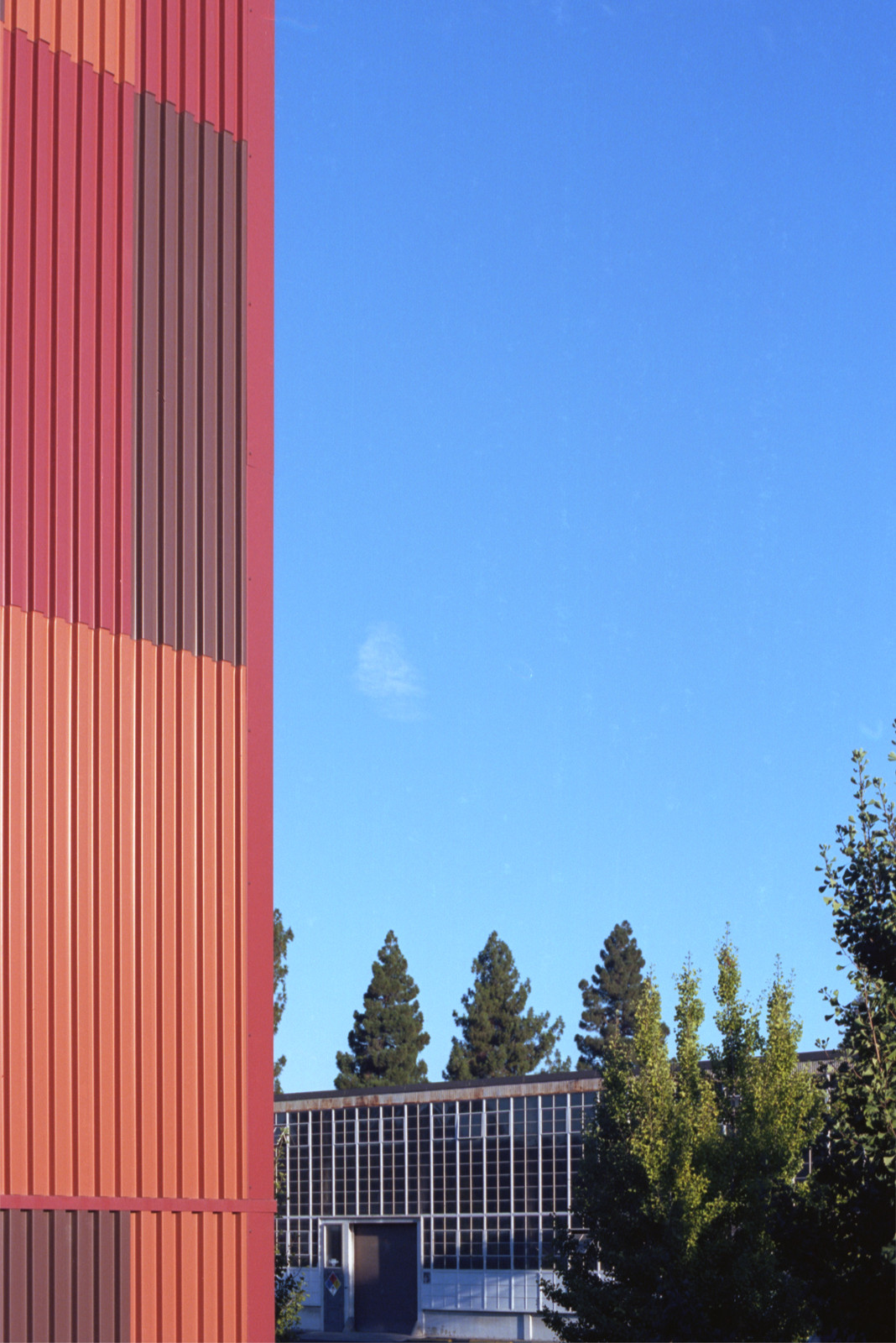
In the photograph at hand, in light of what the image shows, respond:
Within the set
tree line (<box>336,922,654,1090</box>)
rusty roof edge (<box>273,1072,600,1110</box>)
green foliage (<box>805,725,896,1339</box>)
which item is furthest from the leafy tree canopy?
tree line (<box>336,922,654,1090</box>)

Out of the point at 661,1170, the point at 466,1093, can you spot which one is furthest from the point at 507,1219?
the point at 661,1170

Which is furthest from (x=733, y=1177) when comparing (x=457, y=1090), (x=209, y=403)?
(x=457, y=1090)

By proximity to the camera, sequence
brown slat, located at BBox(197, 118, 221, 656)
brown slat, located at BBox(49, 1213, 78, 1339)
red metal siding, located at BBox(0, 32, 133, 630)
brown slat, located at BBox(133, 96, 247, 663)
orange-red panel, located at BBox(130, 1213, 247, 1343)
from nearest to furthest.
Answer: brown slat, located at BBox(49, 1213, 78, 1339) < orange-red panel, located at BBox(130, 1213, 247, 1343) < red metal siding, located at BBox(0, 32, 133, 630) < brown slat, located at BBox(133, 96, 247, 663) < brown slat, located at BBox(197, 118, 221, 656)

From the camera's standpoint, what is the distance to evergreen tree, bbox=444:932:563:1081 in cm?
9769

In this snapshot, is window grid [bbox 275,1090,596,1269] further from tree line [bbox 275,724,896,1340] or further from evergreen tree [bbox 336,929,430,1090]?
evergreen tree [bbox 336,929,430,1090]

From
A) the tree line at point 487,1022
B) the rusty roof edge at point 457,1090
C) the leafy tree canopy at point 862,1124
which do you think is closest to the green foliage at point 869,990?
the leafy tree canopy at point 862,1124

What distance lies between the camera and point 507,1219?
49.2 metres

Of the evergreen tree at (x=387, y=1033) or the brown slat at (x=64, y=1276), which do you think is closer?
the brown slat at (x=64, y=1276)

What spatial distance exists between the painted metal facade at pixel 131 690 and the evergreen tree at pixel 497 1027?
8439cm

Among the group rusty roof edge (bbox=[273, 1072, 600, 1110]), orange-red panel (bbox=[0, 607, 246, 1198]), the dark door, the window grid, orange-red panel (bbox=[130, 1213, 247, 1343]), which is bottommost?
the dark door

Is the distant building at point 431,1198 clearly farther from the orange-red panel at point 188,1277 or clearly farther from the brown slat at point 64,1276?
the brown slat at point 64,1276

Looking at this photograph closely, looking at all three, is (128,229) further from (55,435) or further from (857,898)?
(857,898)

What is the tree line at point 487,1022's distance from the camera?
3718 inches

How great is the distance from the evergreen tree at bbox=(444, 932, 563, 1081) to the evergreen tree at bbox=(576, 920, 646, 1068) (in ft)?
11.7
